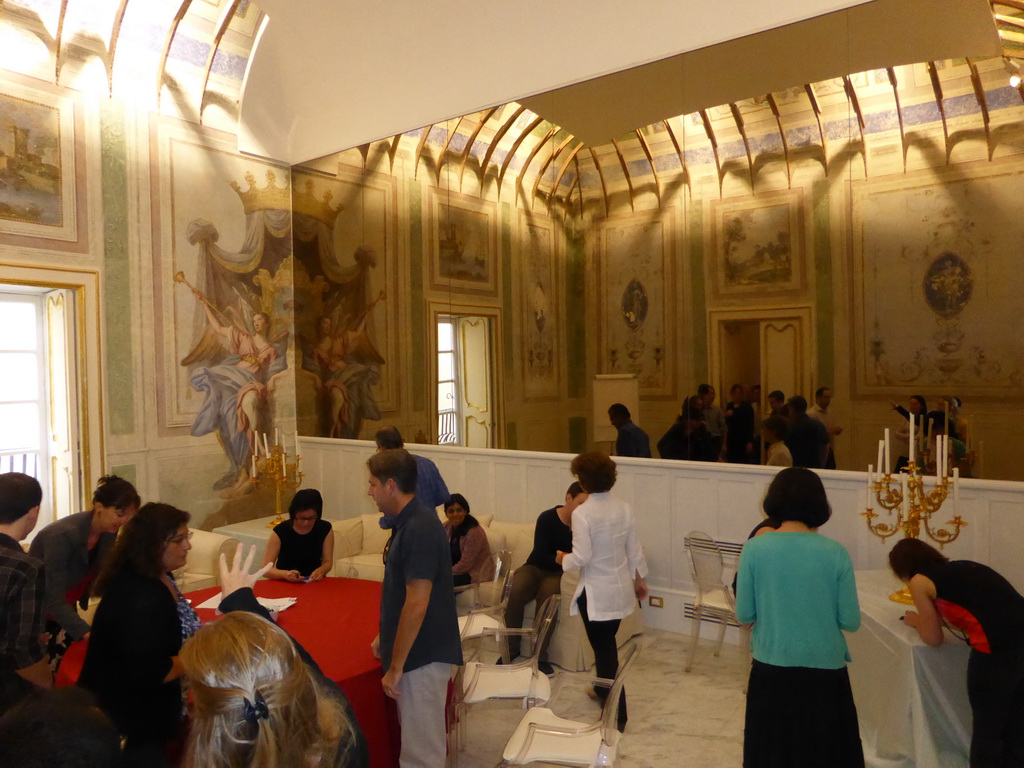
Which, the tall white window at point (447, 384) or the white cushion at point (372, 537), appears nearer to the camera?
the white cushion at point (372, 537)

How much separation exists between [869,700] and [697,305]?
3972mm

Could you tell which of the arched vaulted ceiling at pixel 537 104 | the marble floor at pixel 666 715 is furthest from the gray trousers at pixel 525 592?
the arched vaulted ceiling at pixel 537 104

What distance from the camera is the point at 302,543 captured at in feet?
18.7

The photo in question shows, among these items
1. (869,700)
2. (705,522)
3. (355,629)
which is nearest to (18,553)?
(355,629)

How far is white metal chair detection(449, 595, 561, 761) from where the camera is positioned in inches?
166


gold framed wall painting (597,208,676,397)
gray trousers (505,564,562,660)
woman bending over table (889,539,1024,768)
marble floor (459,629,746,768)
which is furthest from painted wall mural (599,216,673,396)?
woman bending over table (889,539,1024,768)

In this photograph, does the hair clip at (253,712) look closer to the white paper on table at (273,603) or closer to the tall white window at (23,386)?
the white paper on table at (273,603)

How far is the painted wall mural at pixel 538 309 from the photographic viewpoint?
8414 mm

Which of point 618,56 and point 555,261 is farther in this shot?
point 555,261

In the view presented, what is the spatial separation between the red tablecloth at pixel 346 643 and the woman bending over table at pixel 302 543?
285mm

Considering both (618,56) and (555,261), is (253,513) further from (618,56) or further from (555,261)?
(618,56)

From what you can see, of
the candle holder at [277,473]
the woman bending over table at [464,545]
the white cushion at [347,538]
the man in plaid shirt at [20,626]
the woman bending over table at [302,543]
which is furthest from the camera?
the candle holder at [277,473]

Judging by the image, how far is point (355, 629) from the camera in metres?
4.37

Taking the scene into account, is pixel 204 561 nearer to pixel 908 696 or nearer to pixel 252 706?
pixel 908 696
